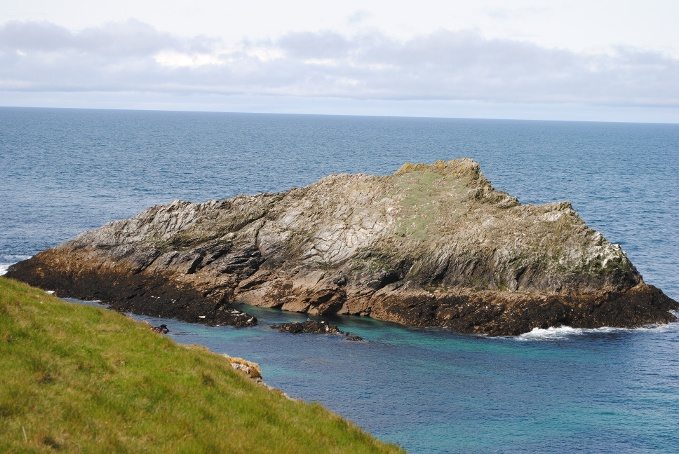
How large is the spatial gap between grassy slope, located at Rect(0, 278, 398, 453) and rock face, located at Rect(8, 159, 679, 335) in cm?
4106

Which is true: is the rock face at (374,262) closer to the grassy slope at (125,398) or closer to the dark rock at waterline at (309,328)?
the dark rock at waterline at (309,328)

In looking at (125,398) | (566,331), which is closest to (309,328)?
(566,331)

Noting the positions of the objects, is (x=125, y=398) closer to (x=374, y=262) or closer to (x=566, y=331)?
(x=566, y=331)

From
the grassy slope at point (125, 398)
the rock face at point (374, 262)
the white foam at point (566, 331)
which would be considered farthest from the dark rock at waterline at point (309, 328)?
the grassy slope at point (125, 398)

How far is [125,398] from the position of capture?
23.8 meters

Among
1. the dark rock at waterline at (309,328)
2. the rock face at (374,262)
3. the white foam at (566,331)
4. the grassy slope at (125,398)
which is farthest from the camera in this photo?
the rock face at (374,262)

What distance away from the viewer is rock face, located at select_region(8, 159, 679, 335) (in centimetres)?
7106

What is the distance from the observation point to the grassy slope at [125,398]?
824 inches

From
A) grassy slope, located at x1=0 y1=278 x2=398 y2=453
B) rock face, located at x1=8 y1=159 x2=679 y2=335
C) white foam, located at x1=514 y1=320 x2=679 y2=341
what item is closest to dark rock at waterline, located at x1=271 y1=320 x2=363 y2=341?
rock face, located at x1=8 y1=159 x2=679 y2=335

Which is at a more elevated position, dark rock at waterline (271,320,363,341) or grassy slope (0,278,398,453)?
grassy slope (0,278,398,453)

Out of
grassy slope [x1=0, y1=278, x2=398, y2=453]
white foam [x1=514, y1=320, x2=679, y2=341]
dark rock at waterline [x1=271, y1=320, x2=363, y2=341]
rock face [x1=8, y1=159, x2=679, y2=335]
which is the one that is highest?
grassy slope [x1=0, y1=278, x2=398, y2=453]

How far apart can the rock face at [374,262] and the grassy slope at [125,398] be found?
135 ft

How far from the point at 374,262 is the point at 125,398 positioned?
5254 cm

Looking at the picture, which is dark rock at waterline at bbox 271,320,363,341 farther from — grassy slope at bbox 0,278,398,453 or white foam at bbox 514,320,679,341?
grassy slope at bbox 0,278,398,453
